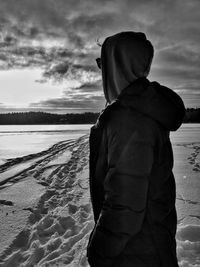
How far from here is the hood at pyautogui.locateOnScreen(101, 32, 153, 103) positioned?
3.67ft

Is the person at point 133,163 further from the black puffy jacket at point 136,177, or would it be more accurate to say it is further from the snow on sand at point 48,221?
the snow on sand at point 48,221

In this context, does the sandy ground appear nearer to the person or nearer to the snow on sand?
the snow on sand

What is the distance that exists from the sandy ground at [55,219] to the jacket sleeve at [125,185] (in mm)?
1954

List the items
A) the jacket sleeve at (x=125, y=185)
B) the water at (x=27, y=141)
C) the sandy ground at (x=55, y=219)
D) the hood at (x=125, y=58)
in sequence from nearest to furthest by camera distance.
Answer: the jacket sleeve at (x=125, y=185), the hood at (x=125, y=58), the sandy ground at (x=55, y=219), the water at (x=27, y=141)

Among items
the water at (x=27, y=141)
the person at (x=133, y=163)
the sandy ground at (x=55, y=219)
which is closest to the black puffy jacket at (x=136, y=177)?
the person at (x=133, y=163)

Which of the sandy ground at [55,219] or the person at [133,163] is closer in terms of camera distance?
the person at [133,163]

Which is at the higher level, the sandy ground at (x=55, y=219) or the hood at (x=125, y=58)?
the hood at (x=125, y=58)

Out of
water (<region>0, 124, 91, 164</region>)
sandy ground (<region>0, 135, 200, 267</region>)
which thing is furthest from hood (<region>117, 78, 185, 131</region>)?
water (<region>0, 124, 91, 164</region>)

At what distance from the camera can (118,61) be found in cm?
114

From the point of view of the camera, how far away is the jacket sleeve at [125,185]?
3.26 ft

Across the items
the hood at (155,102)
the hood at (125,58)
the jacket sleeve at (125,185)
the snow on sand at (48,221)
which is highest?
the hood at (125,58)

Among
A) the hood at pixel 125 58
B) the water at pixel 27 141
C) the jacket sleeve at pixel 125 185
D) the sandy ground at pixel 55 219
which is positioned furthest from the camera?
the water at pixel 27 141

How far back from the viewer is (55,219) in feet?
12.8

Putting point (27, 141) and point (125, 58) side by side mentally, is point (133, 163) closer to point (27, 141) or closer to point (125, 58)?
point (125, 58)
